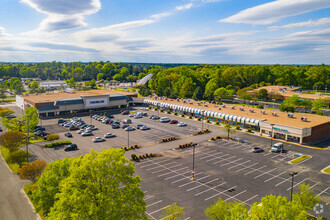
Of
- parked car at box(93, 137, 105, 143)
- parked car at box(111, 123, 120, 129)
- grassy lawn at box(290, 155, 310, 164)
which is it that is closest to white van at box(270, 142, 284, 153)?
grassy lawn at box(290, 155, 310, 164)

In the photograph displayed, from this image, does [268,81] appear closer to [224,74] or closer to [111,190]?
[224,74]

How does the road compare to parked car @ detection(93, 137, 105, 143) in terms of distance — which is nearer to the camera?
the road

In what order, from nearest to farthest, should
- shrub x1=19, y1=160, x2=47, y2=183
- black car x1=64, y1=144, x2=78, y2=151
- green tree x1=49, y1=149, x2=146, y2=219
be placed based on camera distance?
green tree x1=49, y1=149, x2=146, y2=219, shrub x1=19, y1=160, x2=47, y2=183, black car x1=64, y1=144, x2=78, y2=151

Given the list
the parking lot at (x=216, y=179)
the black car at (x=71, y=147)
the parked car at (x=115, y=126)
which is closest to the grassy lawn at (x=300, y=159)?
the parking lot at (x=216, y=179)

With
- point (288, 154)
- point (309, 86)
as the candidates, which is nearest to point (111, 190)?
point (288, 154)

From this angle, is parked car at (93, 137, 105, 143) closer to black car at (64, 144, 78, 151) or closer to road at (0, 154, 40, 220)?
black car at (64, 144, 78, 151)

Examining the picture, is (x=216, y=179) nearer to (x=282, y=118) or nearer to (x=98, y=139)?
(x=98, y=139)
